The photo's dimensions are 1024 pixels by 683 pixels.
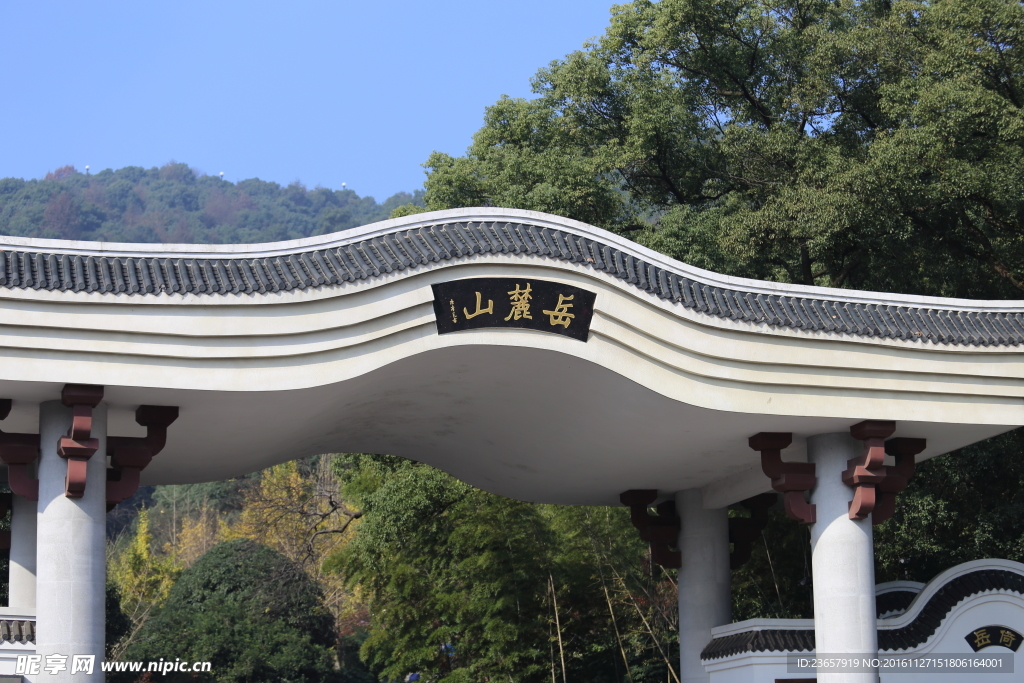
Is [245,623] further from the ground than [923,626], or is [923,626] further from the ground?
[245,623]

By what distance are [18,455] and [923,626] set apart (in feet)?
27.7

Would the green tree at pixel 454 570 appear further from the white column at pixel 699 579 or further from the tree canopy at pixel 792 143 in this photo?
the tree canopy at pixel 792 143

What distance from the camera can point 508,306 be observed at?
9.45 meters

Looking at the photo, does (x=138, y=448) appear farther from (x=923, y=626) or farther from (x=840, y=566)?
(x=923, y=626)

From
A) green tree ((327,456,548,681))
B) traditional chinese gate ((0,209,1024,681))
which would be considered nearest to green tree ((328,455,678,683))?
green tree ((327,456,548,681))

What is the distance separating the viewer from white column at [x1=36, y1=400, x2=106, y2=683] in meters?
8.66

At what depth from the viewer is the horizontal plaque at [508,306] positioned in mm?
9430

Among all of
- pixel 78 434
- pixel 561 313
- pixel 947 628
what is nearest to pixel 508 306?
pixel 561 313

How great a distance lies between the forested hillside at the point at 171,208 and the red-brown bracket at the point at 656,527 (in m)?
44.7

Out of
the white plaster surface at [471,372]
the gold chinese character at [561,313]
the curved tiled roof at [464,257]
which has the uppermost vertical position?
the curved tiled roof at [464,257]

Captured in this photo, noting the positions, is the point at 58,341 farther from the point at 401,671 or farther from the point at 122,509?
the point at 122,509

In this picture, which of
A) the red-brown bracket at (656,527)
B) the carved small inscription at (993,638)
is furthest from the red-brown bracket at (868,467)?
the red-brown bracket at (656,527)

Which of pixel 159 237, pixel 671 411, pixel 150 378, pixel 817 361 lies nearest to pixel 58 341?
pixel 150 378

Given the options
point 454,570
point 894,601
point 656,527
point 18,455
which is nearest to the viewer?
point 18,455
